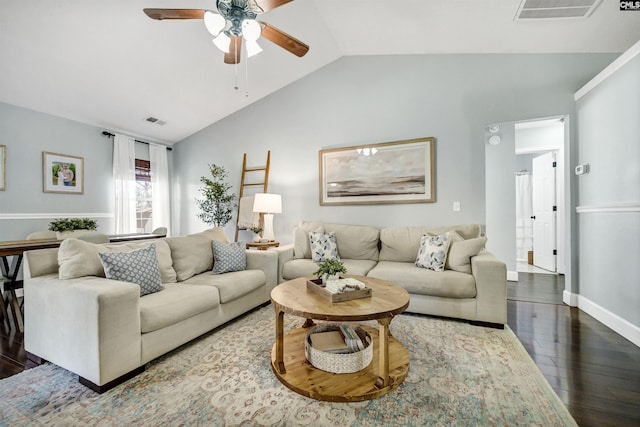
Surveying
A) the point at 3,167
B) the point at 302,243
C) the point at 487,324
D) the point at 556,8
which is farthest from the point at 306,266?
the point at 3,167

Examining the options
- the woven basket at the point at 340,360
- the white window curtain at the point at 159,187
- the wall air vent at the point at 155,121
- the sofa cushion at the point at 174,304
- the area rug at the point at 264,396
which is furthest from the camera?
the white window curtain at the point at 159,187

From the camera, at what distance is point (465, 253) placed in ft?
9.12

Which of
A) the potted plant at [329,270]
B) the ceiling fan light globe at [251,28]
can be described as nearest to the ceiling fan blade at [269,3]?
the ceiling fan light globe at [251,28]

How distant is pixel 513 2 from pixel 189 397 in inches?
153

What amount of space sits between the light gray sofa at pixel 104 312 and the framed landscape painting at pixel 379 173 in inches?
83.3

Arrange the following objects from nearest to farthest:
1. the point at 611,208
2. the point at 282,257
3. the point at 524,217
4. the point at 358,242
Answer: the point at 611,208
the point at 282,257
the point at 358,242
the point at 524,217

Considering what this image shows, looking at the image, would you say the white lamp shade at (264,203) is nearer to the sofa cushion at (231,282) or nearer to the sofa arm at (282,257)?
the sofa arm at (282,257)

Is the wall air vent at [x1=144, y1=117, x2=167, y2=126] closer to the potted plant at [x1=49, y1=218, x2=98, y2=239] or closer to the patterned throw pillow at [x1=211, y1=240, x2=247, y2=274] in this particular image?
the potted plant at [x1=49, y1=218, x2=98, y2=239]

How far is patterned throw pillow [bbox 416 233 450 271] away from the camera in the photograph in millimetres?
2854

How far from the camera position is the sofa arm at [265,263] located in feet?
10.3

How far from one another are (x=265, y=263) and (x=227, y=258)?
431 millimetres

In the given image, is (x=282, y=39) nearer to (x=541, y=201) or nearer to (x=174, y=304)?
(x=174, y=304)

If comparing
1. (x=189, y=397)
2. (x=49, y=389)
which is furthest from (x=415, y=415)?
(x=49, y=389)

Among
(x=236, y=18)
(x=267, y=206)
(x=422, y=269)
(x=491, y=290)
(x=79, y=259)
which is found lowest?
(x=491, y=290)
